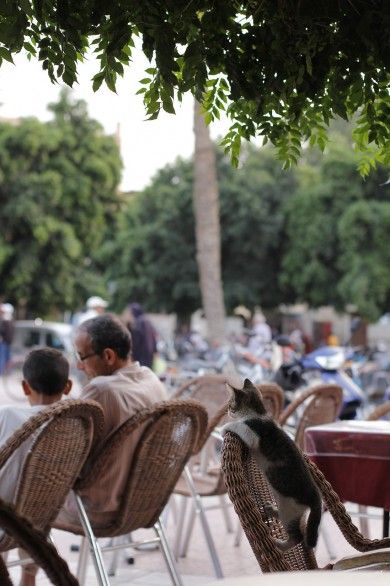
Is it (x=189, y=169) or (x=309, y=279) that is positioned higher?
(x=189, y=169)

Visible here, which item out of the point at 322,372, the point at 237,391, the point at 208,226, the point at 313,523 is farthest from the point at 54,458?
the point at 208,226

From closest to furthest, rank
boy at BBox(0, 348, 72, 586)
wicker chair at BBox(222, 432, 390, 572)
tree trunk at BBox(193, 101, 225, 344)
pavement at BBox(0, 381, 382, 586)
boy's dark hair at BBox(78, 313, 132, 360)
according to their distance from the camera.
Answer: wicker chair at BBox(222, 432, 390, 572) < boy at BBox(0, 348, 72, 586) < boy's dark hair at BBox(78, 313, 132, 360) < pavement at BBox(0, 381, 382, 586) < tree trunk at BBox(193, 101, 225, 344)

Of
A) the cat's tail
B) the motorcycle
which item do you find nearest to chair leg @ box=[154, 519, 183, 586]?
the cat's tail

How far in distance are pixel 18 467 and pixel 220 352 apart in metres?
15.6

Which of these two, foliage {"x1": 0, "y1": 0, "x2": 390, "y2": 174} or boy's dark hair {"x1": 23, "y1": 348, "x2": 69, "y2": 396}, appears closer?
foliage {"x1": 0, "y1": 0, "x2": 390, "y2": 174}

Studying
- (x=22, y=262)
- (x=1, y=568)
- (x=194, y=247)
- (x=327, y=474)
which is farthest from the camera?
(x=194, y=247)

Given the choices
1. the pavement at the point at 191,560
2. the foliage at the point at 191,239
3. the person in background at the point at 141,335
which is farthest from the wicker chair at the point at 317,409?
the foliage at the point at 191,239

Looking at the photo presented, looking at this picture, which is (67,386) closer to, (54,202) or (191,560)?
(191,560)

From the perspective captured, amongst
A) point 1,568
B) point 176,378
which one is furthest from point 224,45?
point 176,378

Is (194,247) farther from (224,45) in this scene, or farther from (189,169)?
(224,45)

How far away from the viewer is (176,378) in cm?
1652

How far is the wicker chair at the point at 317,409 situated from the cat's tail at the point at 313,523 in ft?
11.2

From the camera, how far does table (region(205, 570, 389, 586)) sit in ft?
7.34

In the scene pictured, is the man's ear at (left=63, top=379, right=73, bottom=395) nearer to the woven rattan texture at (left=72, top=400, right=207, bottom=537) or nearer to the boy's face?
the boy's face
